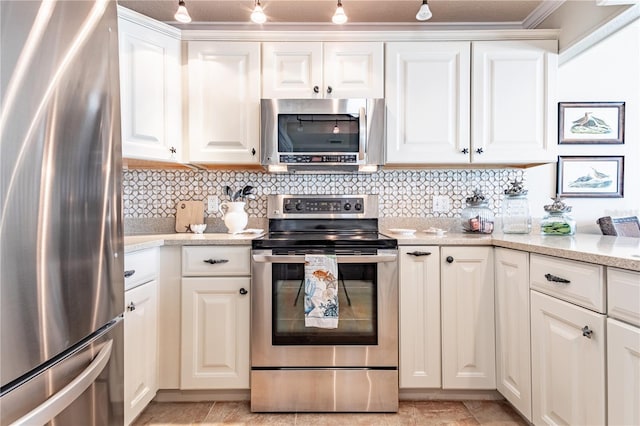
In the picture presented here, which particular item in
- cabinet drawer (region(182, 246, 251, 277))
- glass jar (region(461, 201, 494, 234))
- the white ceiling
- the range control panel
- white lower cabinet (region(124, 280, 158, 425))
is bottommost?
white lower cabinet (region(124, 280, 158, 425))

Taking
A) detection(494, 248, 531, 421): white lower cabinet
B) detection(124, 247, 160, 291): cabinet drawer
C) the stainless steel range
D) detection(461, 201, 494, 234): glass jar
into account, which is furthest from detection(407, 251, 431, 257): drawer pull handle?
detection(124, 247, 160, 291): cabinet drawer

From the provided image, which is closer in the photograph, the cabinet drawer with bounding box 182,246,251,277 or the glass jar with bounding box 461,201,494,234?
the cabinet drawer with bounding box 182,246,251,277

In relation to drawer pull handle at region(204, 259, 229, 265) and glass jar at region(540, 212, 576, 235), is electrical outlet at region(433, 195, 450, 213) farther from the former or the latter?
drawer pull handle at region(204, 259, 229, 265)

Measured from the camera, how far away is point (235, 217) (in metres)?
2.12

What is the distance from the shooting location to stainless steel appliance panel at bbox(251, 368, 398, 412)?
1781mm

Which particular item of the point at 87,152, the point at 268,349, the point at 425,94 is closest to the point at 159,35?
the point at 87,152

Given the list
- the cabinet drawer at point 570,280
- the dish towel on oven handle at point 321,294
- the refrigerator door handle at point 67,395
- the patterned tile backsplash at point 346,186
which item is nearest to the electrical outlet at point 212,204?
the patterned tile backsplash at point 346,186

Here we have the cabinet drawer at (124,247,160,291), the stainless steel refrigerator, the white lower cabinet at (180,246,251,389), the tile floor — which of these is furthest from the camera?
the white lower cabinet at (180,246,251,389)

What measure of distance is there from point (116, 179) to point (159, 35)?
141cm

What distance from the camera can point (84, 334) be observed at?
32.9 inches

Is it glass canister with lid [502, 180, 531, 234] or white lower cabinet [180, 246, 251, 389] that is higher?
glass canister with lid [502, 180, 531, 234]

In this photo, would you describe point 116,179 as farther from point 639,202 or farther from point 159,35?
point 639,202

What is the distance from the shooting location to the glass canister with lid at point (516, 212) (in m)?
2.09

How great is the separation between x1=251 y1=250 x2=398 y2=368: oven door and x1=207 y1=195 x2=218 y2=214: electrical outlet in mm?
743
